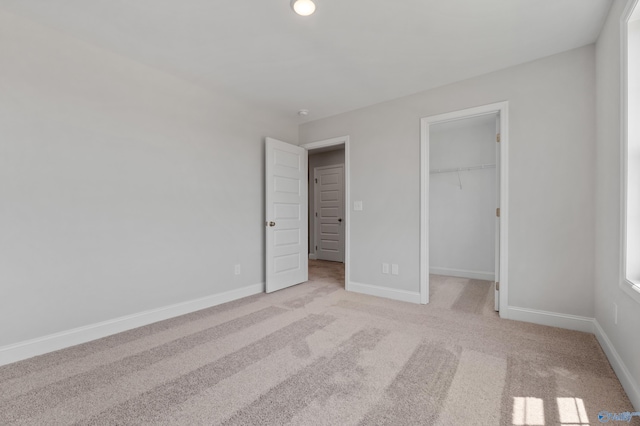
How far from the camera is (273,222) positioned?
12.9ft

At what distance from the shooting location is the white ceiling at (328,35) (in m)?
2.02

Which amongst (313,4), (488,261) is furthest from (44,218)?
(488,261)

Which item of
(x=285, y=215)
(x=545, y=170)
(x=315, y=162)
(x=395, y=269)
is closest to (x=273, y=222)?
(x=285, y=215)

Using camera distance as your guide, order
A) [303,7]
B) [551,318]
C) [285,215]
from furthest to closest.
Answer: [285,215] < [551,318] < [303,7]

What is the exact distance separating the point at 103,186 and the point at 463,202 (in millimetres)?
4948

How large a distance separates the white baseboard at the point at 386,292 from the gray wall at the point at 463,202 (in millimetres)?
1838

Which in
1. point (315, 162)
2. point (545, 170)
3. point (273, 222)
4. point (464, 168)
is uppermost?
point (315, 162)

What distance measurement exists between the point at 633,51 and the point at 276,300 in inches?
145

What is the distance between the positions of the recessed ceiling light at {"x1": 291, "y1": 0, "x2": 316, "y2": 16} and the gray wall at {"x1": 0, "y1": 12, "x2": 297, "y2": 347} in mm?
1741

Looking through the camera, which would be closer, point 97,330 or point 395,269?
point 97,330

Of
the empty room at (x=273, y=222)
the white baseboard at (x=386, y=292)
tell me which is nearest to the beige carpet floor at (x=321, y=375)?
the empty room at (x=273, y=222)

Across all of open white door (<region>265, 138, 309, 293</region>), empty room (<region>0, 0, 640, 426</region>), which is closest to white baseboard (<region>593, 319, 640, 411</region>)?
empty room (<region>0, 0, 640, 426</region>)

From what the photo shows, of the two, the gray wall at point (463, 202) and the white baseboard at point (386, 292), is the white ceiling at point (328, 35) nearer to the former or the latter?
the gray wall at point (463, 202)

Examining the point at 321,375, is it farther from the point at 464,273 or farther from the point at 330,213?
the point at 330,213
